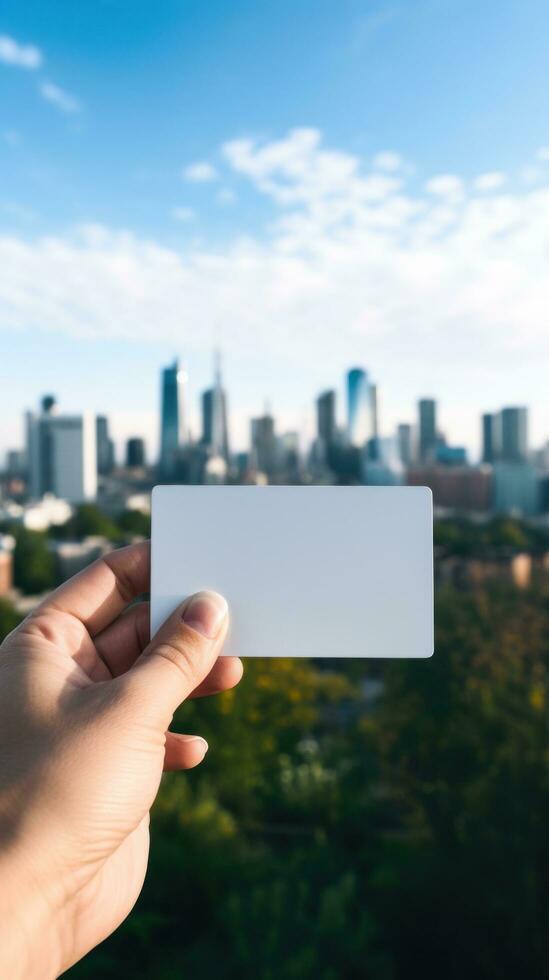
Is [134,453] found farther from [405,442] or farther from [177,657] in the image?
[177,657]

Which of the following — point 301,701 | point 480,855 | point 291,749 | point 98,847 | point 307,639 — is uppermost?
point 307,639

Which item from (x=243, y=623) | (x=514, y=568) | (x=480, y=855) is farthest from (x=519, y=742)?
(x=514, y=568)

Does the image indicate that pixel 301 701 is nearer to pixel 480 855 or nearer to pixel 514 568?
pixel 480 855

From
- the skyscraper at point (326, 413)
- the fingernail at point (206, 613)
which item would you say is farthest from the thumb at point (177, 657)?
the skyscraper at point (326, 413)

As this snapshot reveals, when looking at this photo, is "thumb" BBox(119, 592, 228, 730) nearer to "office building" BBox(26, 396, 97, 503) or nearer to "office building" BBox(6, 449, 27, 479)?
"office building" BBox(26, 396, 97, 503)

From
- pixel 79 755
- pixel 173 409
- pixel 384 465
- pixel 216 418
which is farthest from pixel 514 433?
pixel 79 755
